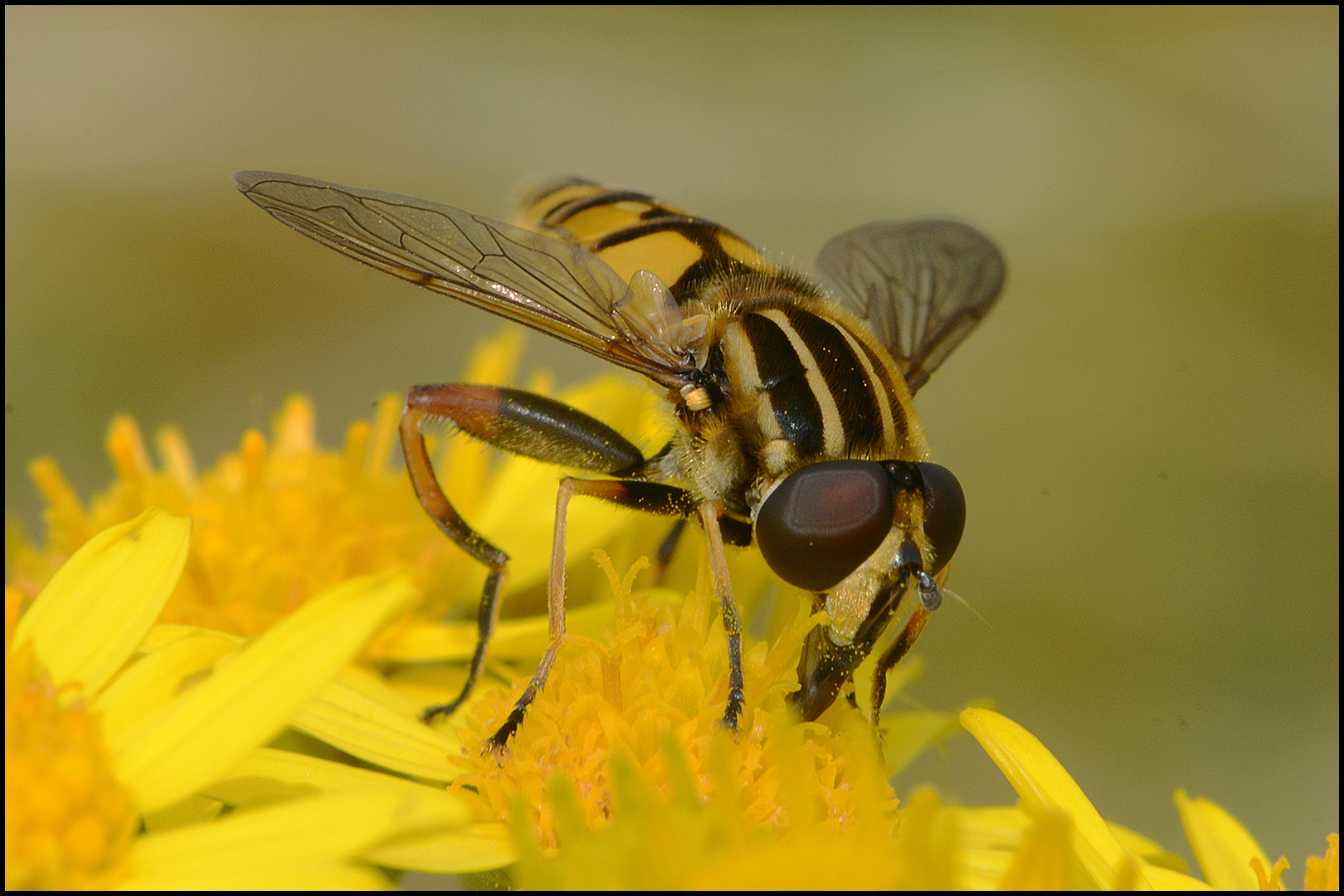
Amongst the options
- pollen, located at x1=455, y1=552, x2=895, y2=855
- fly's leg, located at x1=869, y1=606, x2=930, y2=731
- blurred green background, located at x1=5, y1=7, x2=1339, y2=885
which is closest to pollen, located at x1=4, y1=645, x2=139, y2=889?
pollen, located at x1=455, y1=552, x2=895, y2=855

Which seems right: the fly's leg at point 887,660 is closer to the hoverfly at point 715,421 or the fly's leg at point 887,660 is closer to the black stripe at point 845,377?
the hoverfly at point 715,421

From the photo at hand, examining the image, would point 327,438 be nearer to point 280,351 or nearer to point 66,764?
point 280,351

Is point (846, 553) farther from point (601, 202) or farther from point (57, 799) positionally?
point (601, 202)

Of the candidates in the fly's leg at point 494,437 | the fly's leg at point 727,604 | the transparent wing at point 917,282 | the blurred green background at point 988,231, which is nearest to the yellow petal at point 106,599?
the fly's leg at point 494,437

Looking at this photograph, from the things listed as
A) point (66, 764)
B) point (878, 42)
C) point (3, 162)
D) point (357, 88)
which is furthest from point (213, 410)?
point (66, 764)

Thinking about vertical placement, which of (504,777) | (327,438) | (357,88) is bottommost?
(327,438)

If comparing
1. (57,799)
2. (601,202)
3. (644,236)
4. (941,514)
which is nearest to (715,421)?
(941,514)

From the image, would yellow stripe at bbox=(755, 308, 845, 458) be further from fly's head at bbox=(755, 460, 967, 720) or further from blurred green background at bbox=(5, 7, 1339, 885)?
blurred green background at bbox=(5, 7, 1339, 885)
